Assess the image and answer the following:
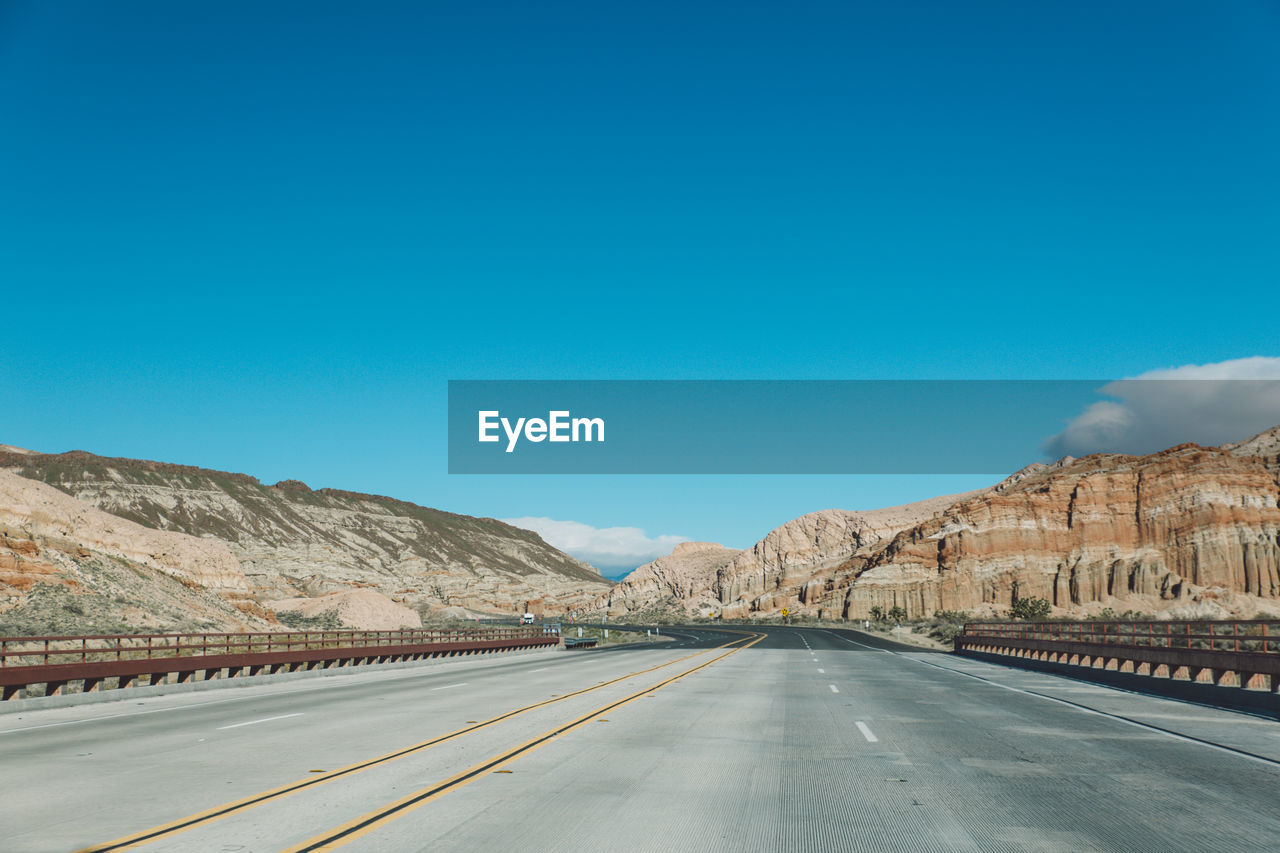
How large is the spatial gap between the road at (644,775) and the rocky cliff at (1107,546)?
3194 inches

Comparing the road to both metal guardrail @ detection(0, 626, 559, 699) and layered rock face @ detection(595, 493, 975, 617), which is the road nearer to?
metal guardrail @ detection(0, 626, 559, 699)

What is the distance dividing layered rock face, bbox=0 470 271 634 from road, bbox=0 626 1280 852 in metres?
31.0

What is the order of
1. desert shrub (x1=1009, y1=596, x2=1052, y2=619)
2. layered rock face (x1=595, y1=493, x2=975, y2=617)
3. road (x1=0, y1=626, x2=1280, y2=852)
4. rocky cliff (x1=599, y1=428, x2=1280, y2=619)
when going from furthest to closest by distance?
layered rock face (x1=595, y1=493, x2=975, y2=617), desert shrub (x1=1009, y1=596, x2=1052, y2=619), rocky cliff (x1=599, y1=428, x2=1280, y2=619), road (x1=0, y1=626, x2=1280, y2=852)

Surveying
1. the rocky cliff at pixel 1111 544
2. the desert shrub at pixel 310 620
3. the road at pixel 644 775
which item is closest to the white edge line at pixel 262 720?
the road at pixel 644 775

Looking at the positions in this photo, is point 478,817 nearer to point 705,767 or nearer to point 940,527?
point 705,767

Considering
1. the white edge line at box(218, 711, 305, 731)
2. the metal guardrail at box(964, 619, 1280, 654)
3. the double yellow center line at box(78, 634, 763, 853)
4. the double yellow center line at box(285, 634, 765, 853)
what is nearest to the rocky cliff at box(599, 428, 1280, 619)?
the metal guardrail at box(964, 619, 1280, 654)

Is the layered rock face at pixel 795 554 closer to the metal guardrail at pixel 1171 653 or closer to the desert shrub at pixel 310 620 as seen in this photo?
the desert shrub at pixel 310 620

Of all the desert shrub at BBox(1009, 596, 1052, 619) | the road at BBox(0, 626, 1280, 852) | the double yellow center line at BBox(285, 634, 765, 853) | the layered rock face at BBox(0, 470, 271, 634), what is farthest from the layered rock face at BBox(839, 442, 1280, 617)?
the double yellow center line at BBox(285, 634, 765, 853)

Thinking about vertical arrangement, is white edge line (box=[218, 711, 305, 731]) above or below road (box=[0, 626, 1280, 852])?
below

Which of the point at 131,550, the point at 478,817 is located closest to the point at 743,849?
the point at 478,817

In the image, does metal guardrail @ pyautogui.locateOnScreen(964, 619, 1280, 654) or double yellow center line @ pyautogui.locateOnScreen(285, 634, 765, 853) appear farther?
metal guardrail @ pyautogui.locateOnScreen(964, 619, 1280, 654)

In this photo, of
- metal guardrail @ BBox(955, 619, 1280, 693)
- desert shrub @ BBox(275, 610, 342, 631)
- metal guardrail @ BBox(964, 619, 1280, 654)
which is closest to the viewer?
metal guardrail @ BBox(955, 619, 1280, 693)

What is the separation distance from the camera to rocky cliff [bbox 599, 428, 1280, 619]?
9200 cm

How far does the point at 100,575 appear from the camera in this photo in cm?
5381
